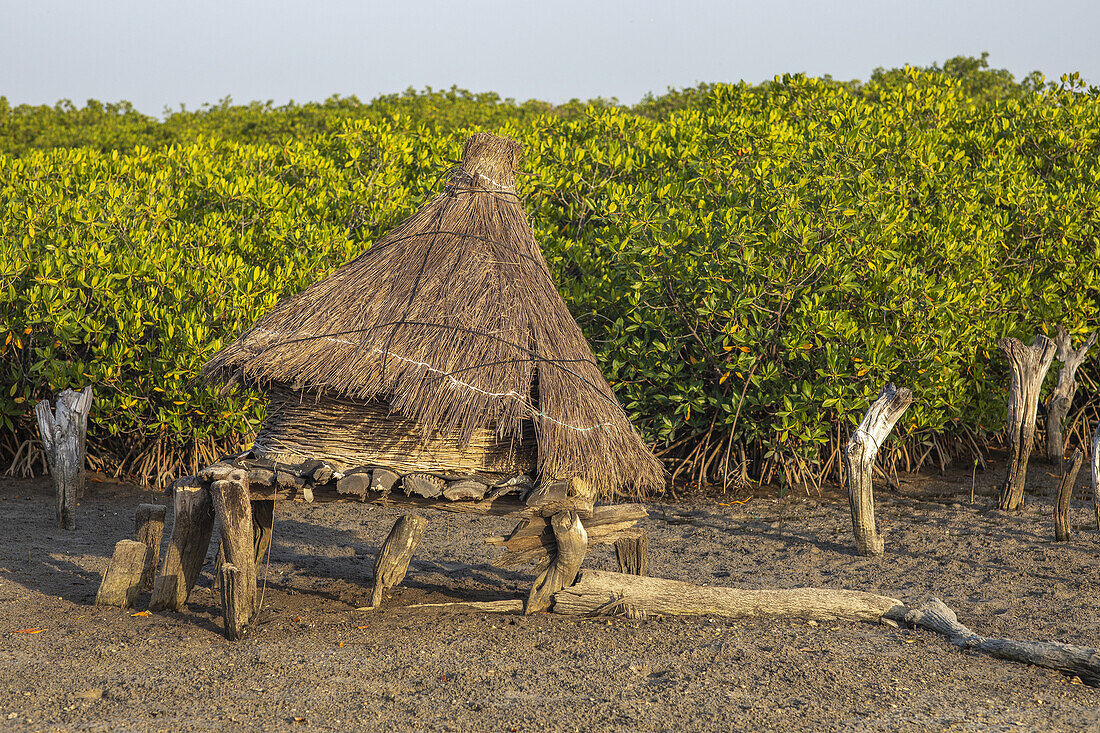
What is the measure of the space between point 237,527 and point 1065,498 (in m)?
6.07

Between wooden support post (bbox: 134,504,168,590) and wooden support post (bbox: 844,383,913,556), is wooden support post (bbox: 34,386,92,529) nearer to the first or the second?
wooden support post (bbox: 134,504,168,590)

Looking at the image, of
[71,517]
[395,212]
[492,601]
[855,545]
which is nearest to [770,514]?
[855,545]

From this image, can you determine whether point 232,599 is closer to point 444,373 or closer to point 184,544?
point 184,544

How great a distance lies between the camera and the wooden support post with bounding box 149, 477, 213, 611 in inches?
218

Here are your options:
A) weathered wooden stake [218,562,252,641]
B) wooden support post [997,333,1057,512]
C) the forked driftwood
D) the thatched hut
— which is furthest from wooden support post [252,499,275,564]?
wooden support post [997,333,1057,512]

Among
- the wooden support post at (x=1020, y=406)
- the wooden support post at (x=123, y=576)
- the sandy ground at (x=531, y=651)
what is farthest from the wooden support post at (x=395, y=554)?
the wooden support post at (x=1020, y=406)

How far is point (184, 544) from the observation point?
565 cm

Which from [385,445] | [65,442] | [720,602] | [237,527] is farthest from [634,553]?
[65,442]

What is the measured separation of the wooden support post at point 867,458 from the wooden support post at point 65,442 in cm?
619

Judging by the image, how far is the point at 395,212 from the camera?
1047cm

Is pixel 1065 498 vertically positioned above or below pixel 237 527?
above

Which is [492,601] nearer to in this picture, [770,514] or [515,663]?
[515,663]

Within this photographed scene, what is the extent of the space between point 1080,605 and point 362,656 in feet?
14.7

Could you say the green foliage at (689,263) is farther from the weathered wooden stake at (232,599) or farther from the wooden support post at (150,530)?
the weathered wooden stake at (232,599)
